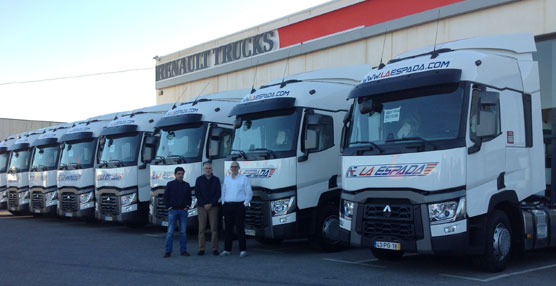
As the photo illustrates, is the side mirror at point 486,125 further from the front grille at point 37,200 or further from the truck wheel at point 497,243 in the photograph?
the front grille at point 37,200

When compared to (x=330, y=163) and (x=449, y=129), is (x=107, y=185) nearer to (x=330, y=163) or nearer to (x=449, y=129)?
(x=330, y=163)

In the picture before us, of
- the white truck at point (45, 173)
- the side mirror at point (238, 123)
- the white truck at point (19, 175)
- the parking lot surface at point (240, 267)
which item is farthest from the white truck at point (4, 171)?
the side mirror at point (238, 123)

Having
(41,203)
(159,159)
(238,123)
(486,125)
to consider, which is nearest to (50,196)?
(41,203)

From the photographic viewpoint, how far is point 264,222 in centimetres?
1017

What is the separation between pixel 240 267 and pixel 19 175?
13828mm

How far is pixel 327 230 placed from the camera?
10578 millimetres

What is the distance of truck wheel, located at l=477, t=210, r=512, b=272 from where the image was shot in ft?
26.1

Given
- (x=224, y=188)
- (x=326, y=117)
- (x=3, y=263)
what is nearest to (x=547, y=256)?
(x=326, y=117)

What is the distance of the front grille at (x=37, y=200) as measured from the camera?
18.2 m

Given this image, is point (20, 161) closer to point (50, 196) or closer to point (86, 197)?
point (50, 196)

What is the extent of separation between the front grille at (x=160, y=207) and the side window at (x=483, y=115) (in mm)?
7428

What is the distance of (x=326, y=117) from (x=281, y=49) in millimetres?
9911

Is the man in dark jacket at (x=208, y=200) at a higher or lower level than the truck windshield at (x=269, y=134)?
lower

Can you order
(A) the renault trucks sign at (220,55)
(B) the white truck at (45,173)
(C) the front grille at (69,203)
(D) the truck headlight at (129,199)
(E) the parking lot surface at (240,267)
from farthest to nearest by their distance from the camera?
(A) the renault trucks sign at (220,55), (B) the white truck at (45,173), (C) the front grille at (69,203), (D) the truck headlight at (129,199), (E) the parking lot surface at (240,267)
